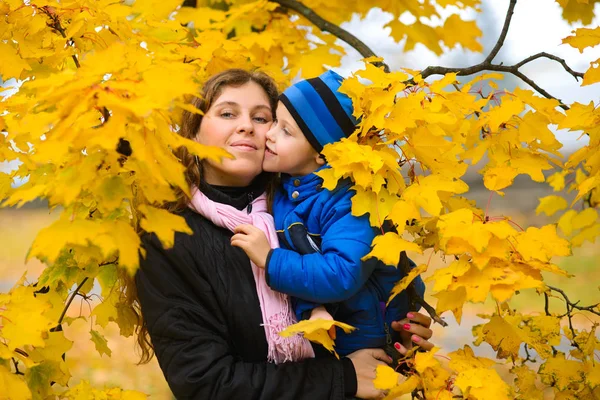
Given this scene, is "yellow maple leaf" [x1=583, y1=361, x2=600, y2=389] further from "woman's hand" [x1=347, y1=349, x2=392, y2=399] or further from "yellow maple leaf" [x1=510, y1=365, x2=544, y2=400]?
"woman's hand" [x1=347, y1=349, x2=392, y2=399]

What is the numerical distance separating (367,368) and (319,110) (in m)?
0.81

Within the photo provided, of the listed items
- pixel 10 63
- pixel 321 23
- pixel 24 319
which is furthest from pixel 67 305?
pixel 321 23

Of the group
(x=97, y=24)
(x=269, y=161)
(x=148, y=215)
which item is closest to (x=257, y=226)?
(x=269, y=161)

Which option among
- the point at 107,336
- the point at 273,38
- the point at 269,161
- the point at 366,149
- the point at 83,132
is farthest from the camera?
the point at 107,336

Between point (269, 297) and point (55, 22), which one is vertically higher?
point (55, 22)

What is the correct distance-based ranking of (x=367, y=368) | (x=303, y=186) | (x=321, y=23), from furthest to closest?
(x=321, y=23) < (x=303, y=186) < (x=367, y=368)

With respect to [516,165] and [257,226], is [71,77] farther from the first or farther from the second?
[516,165]

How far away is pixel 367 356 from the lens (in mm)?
2016

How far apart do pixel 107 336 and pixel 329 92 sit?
548cm

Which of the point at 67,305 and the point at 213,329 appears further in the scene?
the point at 67,305

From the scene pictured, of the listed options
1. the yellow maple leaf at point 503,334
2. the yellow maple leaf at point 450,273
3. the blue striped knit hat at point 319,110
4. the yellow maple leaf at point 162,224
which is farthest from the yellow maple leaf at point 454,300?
the yellow maple leaf at point 162,224

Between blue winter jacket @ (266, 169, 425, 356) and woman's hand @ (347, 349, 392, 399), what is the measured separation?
0.03 metres

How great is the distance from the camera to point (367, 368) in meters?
1.99

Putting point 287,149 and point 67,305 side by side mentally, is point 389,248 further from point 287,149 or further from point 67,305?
point 67,305
